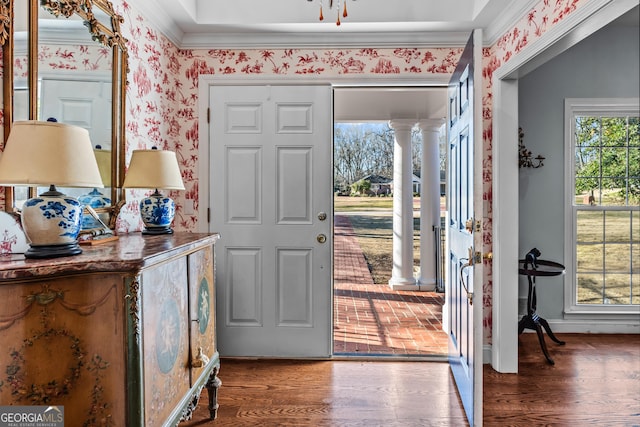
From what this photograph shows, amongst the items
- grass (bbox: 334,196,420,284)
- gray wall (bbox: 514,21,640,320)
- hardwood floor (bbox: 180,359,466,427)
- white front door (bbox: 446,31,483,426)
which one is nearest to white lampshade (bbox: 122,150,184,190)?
hardwood floor (bbox: 180,359,466,427)

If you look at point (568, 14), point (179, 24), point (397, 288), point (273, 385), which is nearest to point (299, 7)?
point (179, 24)

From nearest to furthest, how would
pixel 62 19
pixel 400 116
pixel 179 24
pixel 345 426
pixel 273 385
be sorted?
pixel 62 19 → pixel 345 426 → pixel 273 385 → pixel 179 24 → pixel 400 116

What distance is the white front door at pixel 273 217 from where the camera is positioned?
10.6ft

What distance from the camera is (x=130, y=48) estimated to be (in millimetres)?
2520

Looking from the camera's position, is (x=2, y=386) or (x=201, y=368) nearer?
(x=2, y=386)

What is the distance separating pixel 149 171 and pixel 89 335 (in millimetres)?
1037

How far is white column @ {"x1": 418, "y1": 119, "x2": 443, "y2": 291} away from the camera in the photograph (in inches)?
224

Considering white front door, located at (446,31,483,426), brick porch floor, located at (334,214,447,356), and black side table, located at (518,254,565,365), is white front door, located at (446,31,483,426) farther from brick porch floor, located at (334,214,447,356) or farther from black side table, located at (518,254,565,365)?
black side table, located at (518,254,565,365)

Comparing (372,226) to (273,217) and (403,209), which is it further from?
(273,217)

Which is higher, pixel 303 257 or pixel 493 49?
pixel 493 49

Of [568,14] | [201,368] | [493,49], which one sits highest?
[493,49]

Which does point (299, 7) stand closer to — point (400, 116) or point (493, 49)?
point (493, 49)

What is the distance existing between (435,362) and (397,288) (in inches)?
101

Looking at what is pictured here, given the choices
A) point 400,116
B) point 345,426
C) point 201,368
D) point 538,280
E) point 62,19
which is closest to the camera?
point 62,19
